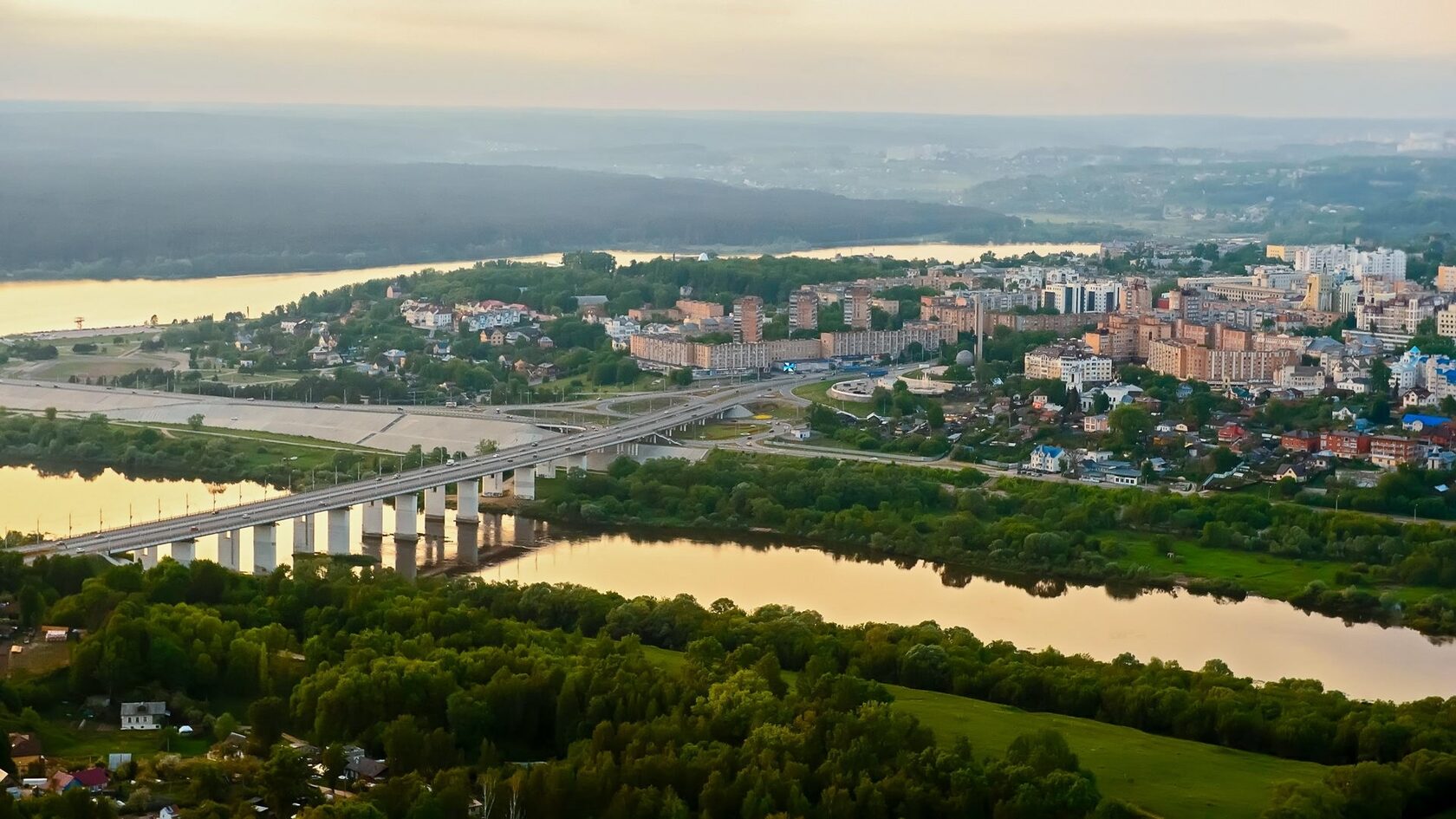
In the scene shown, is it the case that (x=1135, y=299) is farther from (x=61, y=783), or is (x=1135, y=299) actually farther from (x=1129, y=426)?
(x=61, y=783)

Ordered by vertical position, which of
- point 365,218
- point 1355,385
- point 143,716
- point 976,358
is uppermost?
point 365,218

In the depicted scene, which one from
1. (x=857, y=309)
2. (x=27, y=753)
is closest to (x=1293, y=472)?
(x=857, y=309)

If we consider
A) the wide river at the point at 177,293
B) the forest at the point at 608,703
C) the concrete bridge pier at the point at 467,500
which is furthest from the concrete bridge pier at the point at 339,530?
the wide river at the point at 177,293

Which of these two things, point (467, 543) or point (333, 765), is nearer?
point (333, 765)

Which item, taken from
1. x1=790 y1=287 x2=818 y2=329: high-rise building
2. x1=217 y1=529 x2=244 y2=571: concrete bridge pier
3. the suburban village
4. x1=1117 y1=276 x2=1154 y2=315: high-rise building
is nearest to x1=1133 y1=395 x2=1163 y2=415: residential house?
the suburban village

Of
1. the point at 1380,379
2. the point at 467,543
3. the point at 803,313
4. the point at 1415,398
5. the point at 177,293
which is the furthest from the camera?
the point at 177,293

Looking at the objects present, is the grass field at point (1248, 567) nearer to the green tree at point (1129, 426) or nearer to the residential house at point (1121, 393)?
the green tree at point (1129, 426)

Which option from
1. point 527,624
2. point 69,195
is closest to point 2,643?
point 527,624

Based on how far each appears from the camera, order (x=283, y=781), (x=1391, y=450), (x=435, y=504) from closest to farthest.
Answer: (x=283, y=781) → (x=435, y=504) → (x=1391, y=450)
